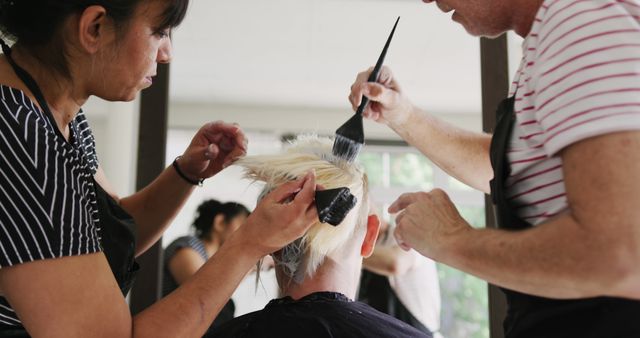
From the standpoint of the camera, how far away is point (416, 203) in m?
1.03

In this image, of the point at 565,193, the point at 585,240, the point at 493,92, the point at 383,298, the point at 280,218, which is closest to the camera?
the point at 585,240

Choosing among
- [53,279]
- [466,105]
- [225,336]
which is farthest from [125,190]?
[466,105]

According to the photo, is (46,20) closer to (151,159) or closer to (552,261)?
(151,159)

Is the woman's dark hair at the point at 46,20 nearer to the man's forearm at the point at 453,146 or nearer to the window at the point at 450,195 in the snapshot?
the man's forearm at the point at 453,146

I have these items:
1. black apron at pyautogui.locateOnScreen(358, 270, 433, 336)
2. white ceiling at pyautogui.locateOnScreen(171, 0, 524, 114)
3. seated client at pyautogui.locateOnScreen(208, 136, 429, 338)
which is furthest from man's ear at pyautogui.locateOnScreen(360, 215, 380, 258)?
white ceiling at pyautogui.locateOnScreen(171, 0, 524, 114)

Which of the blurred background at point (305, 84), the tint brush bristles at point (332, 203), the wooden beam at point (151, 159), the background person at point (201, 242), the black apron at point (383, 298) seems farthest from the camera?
the blurred background at point (305, 84)

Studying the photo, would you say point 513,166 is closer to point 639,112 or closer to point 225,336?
point 639,112

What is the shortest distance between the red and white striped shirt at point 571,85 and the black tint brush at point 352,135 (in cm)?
51

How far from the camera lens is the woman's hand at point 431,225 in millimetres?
947

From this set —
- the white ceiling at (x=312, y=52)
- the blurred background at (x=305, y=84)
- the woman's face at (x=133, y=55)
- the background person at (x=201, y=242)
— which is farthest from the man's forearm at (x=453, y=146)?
the white ceiling at (x=312, y=52)

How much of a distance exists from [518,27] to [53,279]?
0.86 meters

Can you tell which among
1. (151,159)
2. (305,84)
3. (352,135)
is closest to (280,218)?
(352,135)

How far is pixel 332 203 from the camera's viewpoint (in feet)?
3.48

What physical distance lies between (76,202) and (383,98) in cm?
70
